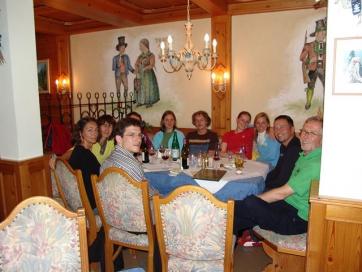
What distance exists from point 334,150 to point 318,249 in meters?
0.59

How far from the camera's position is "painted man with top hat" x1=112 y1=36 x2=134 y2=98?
6.13 metres

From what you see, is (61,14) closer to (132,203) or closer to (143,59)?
(143,59)

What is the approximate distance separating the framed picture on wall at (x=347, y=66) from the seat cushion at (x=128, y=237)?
1518mm

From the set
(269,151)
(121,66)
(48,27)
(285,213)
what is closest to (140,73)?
(121,66)

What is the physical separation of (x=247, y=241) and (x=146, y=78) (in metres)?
3.87

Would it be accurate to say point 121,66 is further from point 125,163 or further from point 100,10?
point 125,163

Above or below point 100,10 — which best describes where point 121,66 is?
below

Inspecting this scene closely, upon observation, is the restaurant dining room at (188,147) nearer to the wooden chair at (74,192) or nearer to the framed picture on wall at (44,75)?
the wooden chair at (74,192)

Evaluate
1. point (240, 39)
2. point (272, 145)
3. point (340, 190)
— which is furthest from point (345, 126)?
point (240, 39)

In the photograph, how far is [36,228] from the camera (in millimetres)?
1418

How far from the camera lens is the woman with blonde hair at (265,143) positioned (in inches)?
144

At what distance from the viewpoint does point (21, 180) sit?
296cm

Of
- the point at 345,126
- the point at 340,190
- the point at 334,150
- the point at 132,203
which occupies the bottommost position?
the point at 132,203

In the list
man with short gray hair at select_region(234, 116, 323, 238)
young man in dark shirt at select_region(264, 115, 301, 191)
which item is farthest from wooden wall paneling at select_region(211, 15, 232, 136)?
man with short gray hair at select_region(234, 116, 323, 238)
